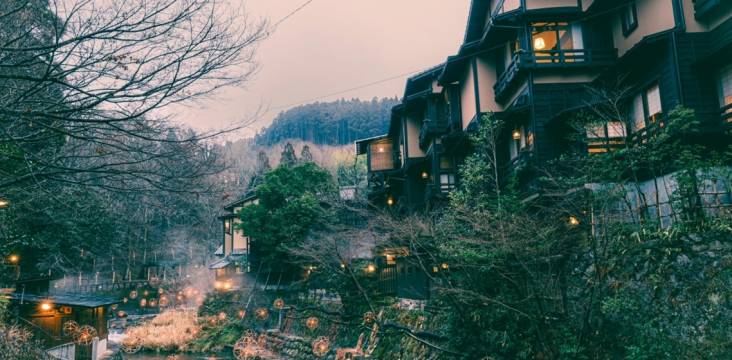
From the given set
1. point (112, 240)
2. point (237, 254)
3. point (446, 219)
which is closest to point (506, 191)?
point (446, 219)

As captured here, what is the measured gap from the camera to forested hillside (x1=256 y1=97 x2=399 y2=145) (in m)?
103

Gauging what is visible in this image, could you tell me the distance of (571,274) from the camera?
1171cm

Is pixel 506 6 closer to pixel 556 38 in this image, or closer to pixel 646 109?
pixel 556 38

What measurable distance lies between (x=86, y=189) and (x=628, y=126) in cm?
1413

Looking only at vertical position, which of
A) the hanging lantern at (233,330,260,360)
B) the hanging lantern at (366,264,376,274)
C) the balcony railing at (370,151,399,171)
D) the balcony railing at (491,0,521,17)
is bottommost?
the hanging lantern at (233,330,260,360)

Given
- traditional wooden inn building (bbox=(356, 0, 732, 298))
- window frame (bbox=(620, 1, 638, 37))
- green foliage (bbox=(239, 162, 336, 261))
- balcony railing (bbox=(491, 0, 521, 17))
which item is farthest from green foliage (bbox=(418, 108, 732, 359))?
green foliage (bbox=(239, 162, 336, 261))

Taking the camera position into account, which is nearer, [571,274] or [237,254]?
[571,274]

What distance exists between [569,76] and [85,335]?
23.6 meters

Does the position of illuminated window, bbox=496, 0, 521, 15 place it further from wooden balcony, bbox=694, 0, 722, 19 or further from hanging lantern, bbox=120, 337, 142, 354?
hanging lantern, bbox=120, 337, 142, 354

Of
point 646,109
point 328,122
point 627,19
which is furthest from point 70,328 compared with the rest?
point 328,122

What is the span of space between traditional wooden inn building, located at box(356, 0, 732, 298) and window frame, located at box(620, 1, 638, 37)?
0.03 meters

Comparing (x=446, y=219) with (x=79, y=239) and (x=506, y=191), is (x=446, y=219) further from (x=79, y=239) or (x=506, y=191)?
(x=79, y=239)

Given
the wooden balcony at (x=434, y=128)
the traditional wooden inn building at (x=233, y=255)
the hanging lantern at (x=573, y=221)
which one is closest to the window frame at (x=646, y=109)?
the hanging lantern at (x=573, y=221)

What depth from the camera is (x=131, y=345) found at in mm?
29672
